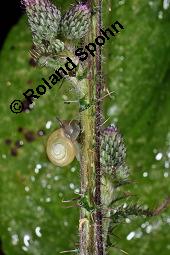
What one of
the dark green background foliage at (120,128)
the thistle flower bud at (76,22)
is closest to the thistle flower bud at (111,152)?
the thistle flower bud at (76,22)

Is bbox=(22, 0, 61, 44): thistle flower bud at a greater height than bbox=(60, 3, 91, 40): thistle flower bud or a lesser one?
greater

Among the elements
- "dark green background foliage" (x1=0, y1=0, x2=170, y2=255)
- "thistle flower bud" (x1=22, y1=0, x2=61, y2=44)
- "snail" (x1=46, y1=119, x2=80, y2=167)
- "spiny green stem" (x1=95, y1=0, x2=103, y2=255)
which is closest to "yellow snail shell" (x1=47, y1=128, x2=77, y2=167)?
"snail" (x1=46, y1=119, x2=80, y2=167)

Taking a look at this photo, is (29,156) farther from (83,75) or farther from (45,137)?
(83,75)

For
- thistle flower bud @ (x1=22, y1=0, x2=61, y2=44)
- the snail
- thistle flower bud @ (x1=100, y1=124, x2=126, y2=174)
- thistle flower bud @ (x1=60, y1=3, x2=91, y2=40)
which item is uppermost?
thistle flower bud @ (x1=22, y1=0, x2=61, y2=44)

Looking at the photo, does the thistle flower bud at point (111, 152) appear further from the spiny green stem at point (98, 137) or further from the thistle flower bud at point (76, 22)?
the thistle flower bud at point (76, 22)

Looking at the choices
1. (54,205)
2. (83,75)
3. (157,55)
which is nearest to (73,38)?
(83,75)

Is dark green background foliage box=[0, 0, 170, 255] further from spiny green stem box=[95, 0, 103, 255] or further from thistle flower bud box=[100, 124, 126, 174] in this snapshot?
spiny green stem box=[95, 0, 103, 255]

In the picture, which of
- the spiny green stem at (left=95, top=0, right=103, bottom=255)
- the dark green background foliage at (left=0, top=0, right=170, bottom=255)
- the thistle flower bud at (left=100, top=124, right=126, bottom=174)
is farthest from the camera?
the dark green background foliage at (left=0, top=0, right=170, bottom=255)
